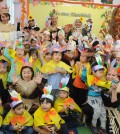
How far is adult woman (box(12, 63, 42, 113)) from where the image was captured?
10.6ft

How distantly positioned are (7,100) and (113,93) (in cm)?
128

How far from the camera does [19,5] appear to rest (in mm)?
6895

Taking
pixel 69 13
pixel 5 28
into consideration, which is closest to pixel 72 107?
pixel 5 28

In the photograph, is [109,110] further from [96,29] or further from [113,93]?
[96,29]

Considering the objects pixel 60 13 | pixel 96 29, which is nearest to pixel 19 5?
pixel 60 13

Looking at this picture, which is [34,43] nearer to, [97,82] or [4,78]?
[4,78]

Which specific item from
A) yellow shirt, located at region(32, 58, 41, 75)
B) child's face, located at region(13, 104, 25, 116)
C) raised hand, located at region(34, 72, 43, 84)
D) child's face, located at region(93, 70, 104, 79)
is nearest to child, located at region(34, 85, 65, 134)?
child's face, located at region(13, 104, 25, 116)

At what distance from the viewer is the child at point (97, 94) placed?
126 inches

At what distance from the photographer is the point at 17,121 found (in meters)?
2.91

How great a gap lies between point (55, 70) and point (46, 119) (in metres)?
0.73

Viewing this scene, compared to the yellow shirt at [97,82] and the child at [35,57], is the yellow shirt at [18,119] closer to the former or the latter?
the yellow shirt at [97,82]

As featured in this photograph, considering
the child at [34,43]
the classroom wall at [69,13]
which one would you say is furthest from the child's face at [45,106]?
the classroom wall at [69,13]

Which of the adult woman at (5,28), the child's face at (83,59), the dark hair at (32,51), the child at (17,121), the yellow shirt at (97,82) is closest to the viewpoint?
the child at (17,121)

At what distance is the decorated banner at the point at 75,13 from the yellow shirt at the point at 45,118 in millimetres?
4188
